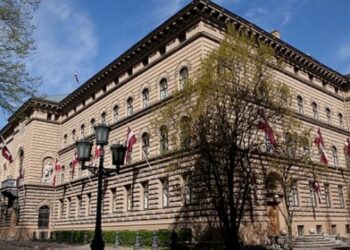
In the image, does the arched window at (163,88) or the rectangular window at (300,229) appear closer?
the rectangular window at (300,229)

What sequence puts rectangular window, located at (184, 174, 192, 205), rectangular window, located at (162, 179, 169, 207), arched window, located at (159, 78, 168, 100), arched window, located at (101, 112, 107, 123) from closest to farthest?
rectangular window, located at (184, 174, 192, 205)
rectangular window, located at (162, 179, 169, 207)
arched window, located at (159, 78, 168, 100)
arched window, located at (101, 112, 107, 123)

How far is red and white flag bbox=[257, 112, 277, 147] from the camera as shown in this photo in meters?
22.0

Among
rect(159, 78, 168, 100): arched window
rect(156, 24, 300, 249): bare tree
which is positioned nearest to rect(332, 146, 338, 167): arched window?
rect(159, 78, 168, 100): arched window

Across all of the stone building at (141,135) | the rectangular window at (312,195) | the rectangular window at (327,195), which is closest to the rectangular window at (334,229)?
the stone building at (141,135)

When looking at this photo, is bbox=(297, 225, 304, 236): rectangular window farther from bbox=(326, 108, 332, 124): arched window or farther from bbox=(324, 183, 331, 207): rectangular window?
bbox=(326, 108, 332, 124): arched window

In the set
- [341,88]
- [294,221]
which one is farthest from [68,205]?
[341,88]

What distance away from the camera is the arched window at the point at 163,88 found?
31.4 m

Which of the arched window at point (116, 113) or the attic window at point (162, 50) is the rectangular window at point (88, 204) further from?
the attic window at point (162, 50)

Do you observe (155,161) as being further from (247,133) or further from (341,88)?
(341,88)

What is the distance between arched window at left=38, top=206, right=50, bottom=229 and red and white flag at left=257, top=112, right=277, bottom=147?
32.2 meters

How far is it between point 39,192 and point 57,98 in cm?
1536

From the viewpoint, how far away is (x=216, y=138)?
21.1 meters

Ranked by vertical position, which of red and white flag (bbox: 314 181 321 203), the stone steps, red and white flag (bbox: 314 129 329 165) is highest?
red and white flag (bbox: 314 129 329 165)

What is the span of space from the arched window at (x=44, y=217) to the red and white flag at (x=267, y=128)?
106 ft
